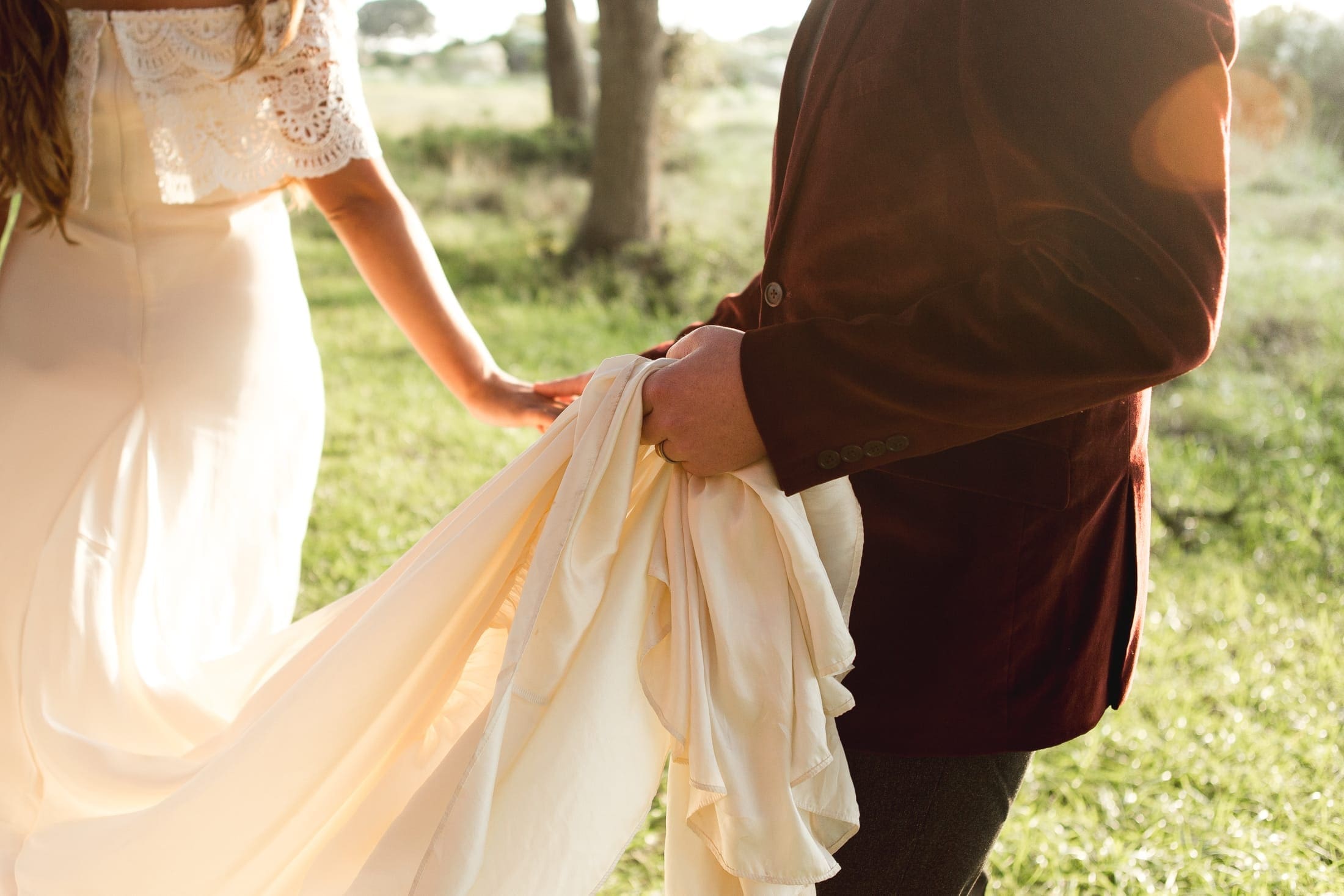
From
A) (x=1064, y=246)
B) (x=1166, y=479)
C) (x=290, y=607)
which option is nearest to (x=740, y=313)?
(x=1064, y=246)

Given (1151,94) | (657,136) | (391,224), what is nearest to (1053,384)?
(1151,94)

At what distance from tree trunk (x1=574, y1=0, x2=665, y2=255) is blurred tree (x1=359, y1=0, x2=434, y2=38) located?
13896mm

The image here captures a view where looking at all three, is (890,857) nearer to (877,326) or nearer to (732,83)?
(877,326)

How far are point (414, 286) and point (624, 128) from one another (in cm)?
872

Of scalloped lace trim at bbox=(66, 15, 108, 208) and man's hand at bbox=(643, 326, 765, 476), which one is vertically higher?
scalloped lace trim at bbox=(66, 15, 108, 208)

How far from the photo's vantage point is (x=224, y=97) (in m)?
2.14

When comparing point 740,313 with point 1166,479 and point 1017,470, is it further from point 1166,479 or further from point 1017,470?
point 1166,479

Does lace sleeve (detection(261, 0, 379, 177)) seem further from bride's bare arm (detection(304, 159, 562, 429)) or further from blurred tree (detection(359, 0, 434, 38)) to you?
blurred tree (detection(359, 0, 434, 38))

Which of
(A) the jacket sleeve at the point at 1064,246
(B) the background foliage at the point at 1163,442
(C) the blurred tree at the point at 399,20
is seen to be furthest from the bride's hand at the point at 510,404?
(C) the blurred tree at the point at 399,20

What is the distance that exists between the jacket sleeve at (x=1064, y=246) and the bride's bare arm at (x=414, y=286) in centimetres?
112

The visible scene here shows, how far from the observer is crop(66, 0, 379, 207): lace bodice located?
2.06 m

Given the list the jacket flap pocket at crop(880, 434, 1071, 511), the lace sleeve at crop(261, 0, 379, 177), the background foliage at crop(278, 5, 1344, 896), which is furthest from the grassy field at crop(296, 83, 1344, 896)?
the lace sleeve at crop(261, 0, 379, 177)

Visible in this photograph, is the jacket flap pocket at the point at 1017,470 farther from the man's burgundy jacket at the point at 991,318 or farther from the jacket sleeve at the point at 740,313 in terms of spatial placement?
the jacket sleeve at the point at 740,313

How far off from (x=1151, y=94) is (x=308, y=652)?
1457mm
